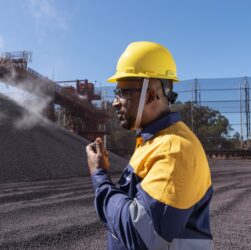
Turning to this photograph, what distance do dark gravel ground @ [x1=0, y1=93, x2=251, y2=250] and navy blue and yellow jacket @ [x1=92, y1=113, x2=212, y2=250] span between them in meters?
3.95

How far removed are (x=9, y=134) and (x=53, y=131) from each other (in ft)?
9.50

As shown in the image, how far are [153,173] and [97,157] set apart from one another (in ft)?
1.24

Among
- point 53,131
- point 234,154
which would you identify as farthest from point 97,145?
point 234,154

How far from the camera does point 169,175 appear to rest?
133cm

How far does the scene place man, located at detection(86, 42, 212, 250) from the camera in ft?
4.35

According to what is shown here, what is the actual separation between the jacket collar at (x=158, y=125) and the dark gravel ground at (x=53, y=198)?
3.95m

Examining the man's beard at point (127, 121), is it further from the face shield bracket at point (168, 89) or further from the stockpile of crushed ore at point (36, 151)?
the stockpile of crushed ore at point (36, 151)

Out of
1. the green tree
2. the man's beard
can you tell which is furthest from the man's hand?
the green tree

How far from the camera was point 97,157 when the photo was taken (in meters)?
1.69

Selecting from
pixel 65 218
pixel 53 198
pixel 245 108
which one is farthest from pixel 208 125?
pixel 65 218

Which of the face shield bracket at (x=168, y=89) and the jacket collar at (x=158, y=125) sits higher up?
the face shield bracket at (x=168, y=89)

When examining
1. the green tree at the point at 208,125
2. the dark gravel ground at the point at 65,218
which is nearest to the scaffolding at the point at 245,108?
the green tree at the point at 208,125

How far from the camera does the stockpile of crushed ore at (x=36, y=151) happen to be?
13.2 meters

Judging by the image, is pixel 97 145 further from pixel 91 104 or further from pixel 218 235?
pixel 91 104
